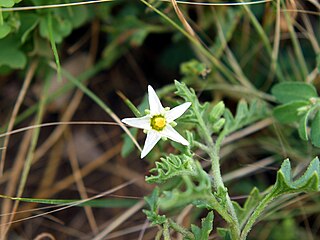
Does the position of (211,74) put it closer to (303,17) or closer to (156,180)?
(303,17)

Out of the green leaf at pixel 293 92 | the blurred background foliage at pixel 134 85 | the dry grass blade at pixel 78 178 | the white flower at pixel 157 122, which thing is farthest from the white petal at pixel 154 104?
the dry grass blade at pixel 78 178

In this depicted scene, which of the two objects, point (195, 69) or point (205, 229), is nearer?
point (205, 229)

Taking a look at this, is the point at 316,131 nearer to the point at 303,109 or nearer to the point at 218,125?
the point at 303,109

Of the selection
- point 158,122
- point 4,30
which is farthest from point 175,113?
point 4,30

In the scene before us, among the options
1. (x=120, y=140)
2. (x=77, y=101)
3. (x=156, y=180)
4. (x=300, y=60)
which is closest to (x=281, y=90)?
(x=300, y=60)

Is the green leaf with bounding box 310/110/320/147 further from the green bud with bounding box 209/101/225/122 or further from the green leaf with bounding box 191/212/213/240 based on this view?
the green leaf with bounding box 191/212/213/240

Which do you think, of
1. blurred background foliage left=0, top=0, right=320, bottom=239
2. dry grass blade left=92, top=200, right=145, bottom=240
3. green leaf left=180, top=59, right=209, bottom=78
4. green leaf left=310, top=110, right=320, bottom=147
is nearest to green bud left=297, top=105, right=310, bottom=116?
green leaf left=310, top=110, right=320, bottom=147
